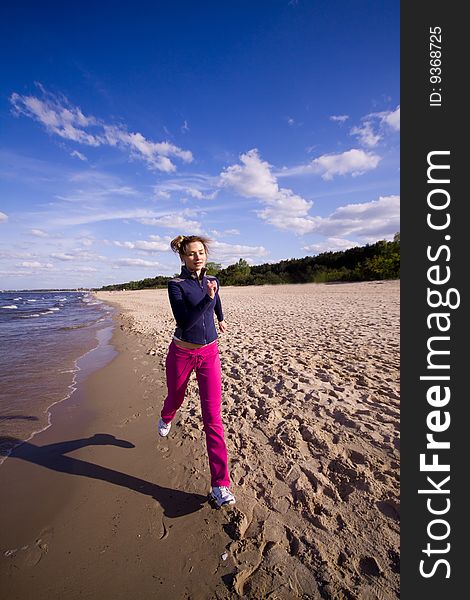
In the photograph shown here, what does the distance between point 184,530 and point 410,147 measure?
4073mm

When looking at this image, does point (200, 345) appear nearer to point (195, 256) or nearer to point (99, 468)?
point (195, 256)

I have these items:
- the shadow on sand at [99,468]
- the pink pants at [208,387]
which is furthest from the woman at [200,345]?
the shadow on sand at [99,468]

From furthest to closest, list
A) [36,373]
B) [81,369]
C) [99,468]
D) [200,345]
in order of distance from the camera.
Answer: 1. [81,369]
2. [36,373]
3. [99,468]
4. [200,345]

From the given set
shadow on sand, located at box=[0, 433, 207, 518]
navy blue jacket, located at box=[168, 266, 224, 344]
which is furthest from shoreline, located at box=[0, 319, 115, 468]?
navy blue jacket, located at box=[168, 266, 224, 344]

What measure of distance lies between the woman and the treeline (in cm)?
2221

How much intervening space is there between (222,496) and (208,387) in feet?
3.23

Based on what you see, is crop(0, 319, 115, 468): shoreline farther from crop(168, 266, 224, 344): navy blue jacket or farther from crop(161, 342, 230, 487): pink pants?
crop(168, 266, 224, 344): navy blue jacket

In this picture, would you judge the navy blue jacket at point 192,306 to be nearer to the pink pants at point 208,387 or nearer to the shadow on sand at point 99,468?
the pink pants at point 208,387

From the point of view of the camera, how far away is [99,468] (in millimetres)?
3395

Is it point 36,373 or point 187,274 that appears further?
point 36,373

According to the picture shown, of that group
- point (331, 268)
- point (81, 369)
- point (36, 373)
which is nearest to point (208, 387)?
point (81, 369)

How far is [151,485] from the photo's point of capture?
120 inches

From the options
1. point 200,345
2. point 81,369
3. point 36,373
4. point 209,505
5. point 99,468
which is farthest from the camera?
point 81,369

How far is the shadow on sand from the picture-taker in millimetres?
2752
